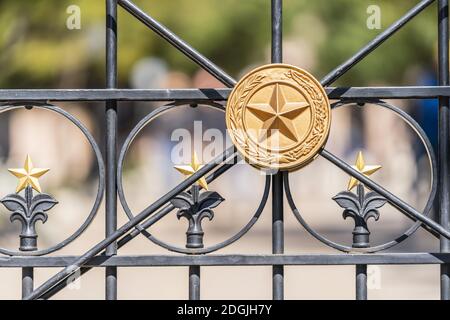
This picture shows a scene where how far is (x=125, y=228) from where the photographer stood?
2.39 meters

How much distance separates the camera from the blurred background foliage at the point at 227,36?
29.8 ft

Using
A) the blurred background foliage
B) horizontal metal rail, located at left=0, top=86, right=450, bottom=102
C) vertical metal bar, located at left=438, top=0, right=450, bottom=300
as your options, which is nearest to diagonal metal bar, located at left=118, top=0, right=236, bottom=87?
horizontal metal rail, located at left=0, top=86, right=450, bottom=102

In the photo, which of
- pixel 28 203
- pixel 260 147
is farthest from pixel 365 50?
pixel 28 203

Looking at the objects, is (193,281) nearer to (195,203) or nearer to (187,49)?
(195,203)

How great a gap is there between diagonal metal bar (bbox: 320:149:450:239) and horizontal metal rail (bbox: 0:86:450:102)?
21 centimetres

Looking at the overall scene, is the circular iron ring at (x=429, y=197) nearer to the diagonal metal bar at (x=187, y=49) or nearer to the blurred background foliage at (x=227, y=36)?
the diagonal metal bar at (x=187, y=49)

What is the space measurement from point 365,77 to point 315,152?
728 cm

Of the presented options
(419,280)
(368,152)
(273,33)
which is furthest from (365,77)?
(273,33)

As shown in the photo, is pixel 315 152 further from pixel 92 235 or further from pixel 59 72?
pixel 59 72

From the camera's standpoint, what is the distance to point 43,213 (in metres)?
2.48

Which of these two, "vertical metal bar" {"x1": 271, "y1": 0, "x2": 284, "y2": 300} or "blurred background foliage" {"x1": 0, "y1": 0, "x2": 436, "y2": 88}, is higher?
"blurred background foliage" {"x1": 0, "y1": 0, "x2": 436, "y2": 88}

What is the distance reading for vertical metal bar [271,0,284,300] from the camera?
2.45 meters

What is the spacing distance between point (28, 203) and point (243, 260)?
2.30 feet

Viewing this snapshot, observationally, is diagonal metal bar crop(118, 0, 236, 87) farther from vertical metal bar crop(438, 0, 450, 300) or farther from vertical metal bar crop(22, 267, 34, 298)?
vertical metal bar crop(22, 267, 34, 298)
